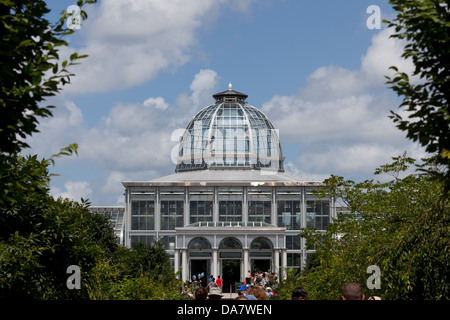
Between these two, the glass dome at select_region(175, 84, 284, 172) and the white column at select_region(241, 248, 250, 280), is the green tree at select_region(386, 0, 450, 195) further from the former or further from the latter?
the glass dome at select_region(175, 84, 284, 172)

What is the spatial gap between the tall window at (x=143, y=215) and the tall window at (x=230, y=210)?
7902 millimetres

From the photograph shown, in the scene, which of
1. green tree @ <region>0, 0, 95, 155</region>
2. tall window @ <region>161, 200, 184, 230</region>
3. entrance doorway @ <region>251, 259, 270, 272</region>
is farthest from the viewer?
tall window @ <region>161, 200, 184, 230</region>

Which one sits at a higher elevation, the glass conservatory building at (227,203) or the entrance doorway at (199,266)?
the glass conservatory building at (227,203)

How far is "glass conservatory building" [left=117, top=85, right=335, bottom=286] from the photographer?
260 feet

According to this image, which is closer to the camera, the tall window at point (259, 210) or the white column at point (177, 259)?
the white column at point (177, 259)

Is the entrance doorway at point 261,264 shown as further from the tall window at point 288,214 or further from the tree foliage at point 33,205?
the tree foliage at point 33,205

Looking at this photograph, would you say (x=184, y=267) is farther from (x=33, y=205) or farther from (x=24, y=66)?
(x=24, y=66)

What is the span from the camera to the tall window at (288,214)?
3423 inches

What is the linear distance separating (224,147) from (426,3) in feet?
290

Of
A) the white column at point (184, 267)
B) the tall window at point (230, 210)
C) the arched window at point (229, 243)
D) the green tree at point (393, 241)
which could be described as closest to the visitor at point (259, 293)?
the green tree at point (393, 241)

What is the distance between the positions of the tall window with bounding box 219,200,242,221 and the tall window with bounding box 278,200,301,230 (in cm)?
470

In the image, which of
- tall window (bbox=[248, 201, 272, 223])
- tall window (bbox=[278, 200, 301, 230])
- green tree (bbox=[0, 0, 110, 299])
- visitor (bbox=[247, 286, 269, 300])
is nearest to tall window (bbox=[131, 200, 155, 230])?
tall window (bbox=[248, 201, 272, 223])
